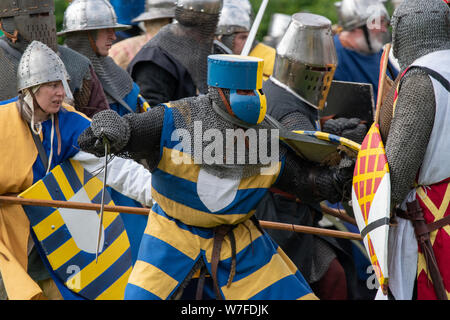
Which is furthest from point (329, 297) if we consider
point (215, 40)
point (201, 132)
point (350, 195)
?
point (215, 40)

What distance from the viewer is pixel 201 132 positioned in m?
4.58

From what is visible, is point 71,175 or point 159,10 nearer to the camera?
point 71,175

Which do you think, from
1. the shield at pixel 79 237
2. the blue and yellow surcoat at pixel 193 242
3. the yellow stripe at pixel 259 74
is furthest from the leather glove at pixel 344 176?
the shield at pixel 79 237

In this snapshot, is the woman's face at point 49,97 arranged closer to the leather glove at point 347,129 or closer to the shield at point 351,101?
the leather glove at point 347,129

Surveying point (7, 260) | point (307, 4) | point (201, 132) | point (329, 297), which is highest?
point (201, 132)

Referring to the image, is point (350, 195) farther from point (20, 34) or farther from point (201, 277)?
point (20, 34)

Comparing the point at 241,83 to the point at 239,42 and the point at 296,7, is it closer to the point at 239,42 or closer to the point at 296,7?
the point at 239,42

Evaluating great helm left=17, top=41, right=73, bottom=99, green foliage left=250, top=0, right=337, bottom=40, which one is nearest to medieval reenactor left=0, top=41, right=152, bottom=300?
great helm left=17, top=41, right=73, bottom=99

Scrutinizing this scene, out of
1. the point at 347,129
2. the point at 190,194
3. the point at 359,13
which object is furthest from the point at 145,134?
the point at 359,13

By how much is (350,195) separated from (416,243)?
1.70ft

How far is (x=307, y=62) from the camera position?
5.50 meters

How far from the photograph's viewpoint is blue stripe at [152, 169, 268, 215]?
4602 millimetres

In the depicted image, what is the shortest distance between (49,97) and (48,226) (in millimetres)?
724

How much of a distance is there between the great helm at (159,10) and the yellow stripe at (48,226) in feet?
9.80
